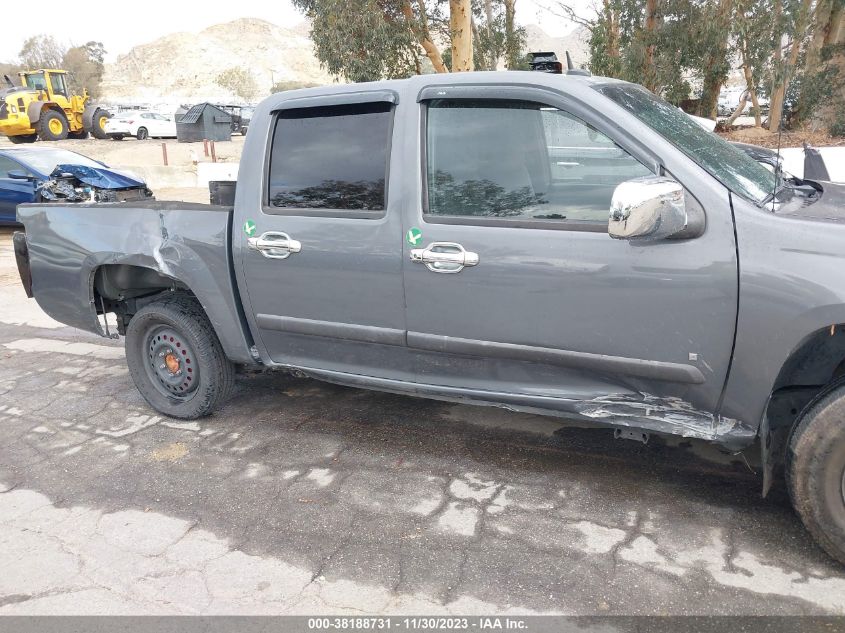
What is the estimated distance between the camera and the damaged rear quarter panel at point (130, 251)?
394 cm

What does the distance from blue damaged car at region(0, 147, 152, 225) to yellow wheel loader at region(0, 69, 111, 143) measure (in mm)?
16708

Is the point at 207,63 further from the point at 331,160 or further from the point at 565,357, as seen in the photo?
the point at 565,357

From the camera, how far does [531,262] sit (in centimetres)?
304

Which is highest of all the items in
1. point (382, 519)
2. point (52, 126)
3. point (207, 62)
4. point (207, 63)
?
point (207, 62)

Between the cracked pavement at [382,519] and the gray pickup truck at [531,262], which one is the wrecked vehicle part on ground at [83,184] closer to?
the cracked pavement at [382,519]

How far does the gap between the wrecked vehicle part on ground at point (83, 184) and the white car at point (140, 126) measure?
78.3 ft

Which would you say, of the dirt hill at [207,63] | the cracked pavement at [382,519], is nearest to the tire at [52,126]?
the cracked pavement at [382,519]

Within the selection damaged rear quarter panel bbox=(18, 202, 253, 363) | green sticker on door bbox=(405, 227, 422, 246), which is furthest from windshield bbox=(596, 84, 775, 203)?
damaged rear quarter panel bbox=(18, 202, 253, 363)

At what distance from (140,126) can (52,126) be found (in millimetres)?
7330

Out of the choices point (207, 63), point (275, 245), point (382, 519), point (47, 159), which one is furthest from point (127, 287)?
point (207, 63)

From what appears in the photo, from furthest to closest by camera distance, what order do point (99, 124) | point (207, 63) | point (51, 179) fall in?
point (207, 63) → point (99, 124) → point (51, 179)

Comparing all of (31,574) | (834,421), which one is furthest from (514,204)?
(31,574)

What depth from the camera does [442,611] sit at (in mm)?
2648

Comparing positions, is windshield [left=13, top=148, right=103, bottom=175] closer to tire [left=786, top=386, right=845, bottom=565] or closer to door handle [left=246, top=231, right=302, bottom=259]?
door handle [left=246, top=231, right=302, bottom=259]
